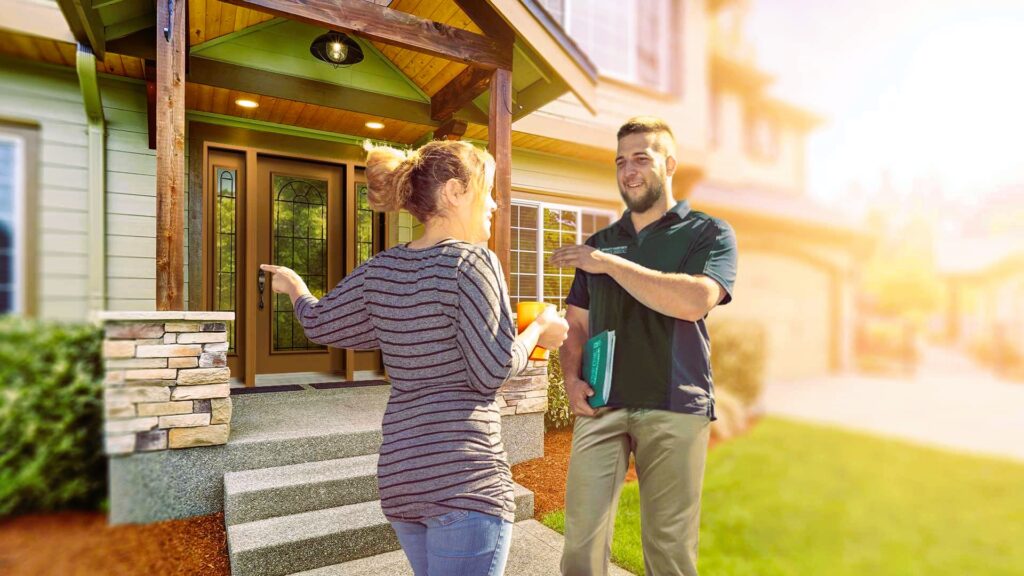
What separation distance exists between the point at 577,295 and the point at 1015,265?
128cm

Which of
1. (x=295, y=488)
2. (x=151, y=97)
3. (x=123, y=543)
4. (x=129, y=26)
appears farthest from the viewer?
(x=151, y=97)

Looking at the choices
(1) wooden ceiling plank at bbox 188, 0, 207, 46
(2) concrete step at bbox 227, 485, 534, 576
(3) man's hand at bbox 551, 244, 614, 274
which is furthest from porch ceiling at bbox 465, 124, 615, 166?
(2) concrete step at bbox 227, 485, 534, 576

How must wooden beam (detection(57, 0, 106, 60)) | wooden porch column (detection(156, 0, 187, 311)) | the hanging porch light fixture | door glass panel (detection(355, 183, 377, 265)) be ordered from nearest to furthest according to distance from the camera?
wooden porch column (detection(156, 0, 187, 311)) → wooden beam (detection(57, 0, 106, 60)) → the hanging porch light fixture → door glass panel (detection(355, 183, 377, 265))

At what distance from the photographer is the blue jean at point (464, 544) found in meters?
0.99

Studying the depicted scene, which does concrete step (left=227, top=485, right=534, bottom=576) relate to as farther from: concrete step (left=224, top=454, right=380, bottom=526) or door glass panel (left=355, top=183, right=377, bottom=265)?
door glass panel (left=355, top=183, right=377, bottom=265)

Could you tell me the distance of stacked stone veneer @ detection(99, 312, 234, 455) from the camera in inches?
91.4

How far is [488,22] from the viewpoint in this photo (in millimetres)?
3285

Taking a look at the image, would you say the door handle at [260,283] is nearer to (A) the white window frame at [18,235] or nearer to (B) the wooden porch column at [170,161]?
(B) the wooden porch column at [170,161]

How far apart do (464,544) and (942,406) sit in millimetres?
840

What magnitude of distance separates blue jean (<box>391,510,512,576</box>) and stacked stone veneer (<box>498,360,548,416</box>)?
2.11m

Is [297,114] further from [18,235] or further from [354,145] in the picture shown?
[18,235]

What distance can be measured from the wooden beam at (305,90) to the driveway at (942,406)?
4.23 meters

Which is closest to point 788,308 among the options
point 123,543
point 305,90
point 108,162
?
point 123,543

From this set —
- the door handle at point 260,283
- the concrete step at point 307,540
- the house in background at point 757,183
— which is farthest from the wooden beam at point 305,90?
the house in background at point 757,183
